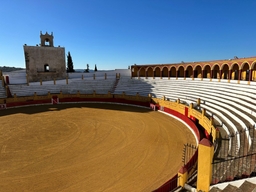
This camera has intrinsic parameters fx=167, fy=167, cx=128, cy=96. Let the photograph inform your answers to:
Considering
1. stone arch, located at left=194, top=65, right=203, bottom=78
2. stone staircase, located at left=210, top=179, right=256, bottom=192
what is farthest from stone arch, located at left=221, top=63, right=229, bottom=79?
stone staircase, located at left=210, top=179, right=256, bottom=192

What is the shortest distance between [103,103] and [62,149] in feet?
50.0

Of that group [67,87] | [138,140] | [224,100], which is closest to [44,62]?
[67,87]

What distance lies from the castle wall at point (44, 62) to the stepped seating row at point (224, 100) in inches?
471

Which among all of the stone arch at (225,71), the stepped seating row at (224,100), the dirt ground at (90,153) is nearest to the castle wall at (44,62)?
the stepped seating row at (224,100)

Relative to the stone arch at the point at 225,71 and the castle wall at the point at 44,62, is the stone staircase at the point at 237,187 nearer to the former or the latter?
the stone arch at the point at 225,71

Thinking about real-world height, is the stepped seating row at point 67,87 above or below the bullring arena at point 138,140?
above

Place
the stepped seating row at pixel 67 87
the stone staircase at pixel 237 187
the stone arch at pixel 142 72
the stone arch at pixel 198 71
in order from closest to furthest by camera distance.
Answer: the stone staircase at pixel 237 187, the stepped seating row at pixel 67 87, the stone arch at pixel 198 71, the stone arch at pixel 142 72

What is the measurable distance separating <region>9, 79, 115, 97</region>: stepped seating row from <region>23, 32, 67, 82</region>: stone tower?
6.76ft

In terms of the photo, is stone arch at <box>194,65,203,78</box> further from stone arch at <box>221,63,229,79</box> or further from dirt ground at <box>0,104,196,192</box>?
dirt ground at <box>0,104,196,192</box>

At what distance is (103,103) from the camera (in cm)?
2578

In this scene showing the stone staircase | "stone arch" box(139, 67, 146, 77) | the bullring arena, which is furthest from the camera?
"stone arch" box(139, 67, 146, 77)

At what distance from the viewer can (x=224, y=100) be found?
1609 cm

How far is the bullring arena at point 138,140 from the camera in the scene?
21.1ft

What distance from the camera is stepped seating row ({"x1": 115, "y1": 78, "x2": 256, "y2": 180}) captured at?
761 cm
